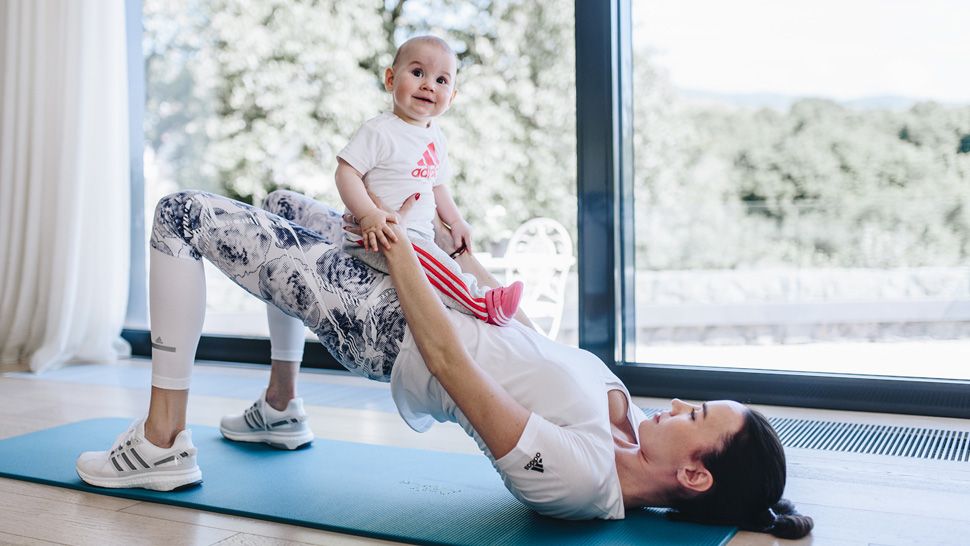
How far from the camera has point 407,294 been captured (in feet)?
5.30

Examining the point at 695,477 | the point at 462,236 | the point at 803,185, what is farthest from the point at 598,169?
the point at 695,477

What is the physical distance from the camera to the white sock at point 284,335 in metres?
2.19

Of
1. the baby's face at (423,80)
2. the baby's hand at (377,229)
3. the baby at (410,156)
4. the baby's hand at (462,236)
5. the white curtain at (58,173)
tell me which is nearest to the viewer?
the baby's hand at (377,229)

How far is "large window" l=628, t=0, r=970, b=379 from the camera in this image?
291cm

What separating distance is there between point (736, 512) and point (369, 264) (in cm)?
79

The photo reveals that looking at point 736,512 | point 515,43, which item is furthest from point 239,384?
point 736,512

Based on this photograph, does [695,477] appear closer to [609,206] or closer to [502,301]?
[502,301]

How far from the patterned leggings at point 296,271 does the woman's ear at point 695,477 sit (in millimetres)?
545

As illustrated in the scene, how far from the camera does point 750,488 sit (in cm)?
153

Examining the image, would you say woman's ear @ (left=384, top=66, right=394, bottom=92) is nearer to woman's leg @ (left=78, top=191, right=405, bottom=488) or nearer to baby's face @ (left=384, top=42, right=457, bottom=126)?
baby's face @ (left=384, top=42, right=457, bottom=126)

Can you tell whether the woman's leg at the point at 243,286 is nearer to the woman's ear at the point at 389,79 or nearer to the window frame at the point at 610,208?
the woman's ear at the point at 389,79

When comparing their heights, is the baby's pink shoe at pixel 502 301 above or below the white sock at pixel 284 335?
above

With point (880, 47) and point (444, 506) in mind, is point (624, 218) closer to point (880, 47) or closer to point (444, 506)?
point (880, 47)

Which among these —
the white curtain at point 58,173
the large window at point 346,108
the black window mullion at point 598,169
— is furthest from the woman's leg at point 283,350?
the white curtain at point 58,173
